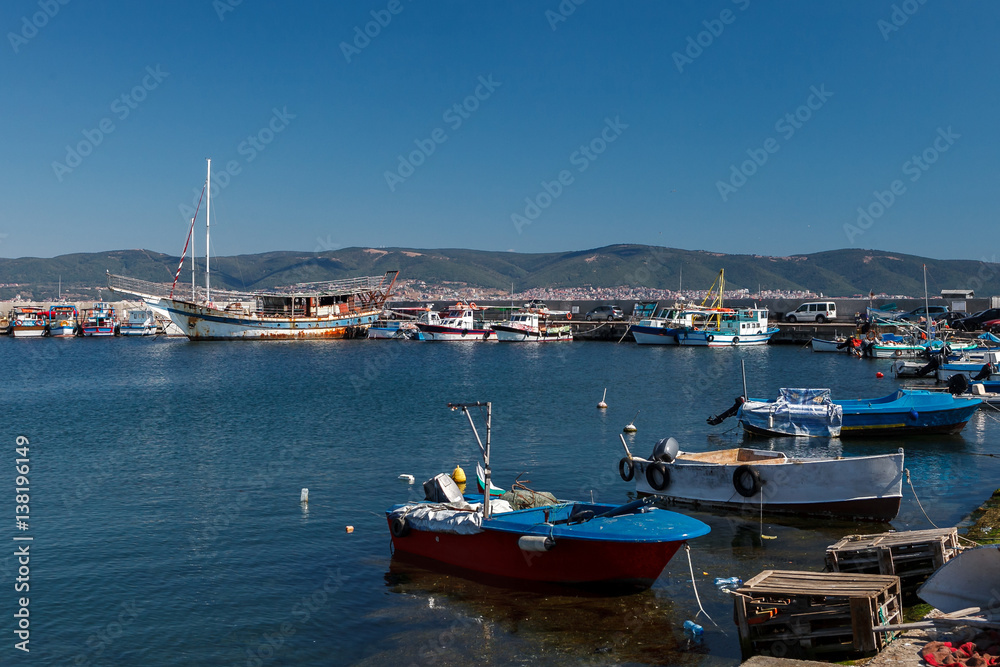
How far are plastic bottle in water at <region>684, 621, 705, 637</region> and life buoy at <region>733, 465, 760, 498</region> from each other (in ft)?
18.5

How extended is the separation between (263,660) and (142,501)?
914 centimetres

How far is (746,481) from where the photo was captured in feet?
51.8

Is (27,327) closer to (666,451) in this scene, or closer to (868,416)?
(666,451)

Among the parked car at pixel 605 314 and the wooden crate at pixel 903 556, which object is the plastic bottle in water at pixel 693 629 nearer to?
the wooden crate at pixel 903 556

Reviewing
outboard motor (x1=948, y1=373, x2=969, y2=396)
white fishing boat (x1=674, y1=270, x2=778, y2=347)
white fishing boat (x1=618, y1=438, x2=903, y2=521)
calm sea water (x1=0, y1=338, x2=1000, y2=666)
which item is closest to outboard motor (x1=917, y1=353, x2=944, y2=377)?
calm sea water (x1=0, y1=338, x2=1000, y2=666)

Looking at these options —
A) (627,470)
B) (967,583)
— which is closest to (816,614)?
(967,583)

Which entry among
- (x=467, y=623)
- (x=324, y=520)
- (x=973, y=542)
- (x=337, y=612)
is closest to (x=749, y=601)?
(x=467, y=623)

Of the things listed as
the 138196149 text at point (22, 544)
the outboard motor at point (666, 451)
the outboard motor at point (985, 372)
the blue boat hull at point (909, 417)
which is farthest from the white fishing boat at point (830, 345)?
the 138196149 text at point (22, 544)

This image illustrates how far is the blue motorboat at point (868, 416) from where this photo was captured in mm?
23906

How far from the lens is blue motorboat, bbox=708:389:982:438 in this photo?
941 inches

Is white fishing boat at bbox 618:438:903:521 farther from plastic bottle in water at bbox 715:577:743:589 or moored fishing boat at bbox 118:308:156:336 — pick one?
moored fishing boat at bbox 118:308:156:336

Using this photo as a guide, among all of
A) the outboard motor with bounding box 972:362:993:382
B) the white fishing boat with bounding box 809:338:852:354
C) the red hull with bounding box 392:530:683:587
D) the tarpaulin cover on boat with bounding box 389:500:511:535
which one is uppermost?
the white fishing boat with bounding box 809:338:852:354

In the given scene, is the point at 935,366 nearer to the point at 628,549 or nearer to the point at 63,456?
the point at 628,549

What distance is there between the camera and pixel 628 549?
38.1 ft
